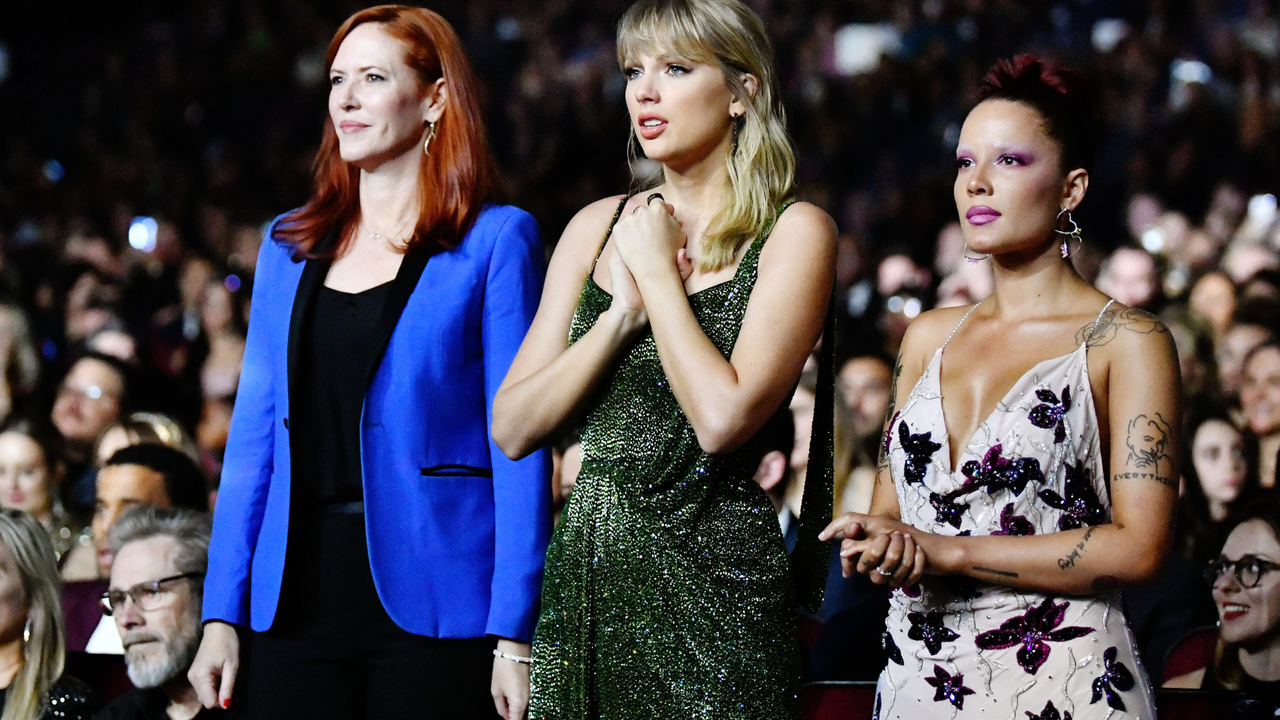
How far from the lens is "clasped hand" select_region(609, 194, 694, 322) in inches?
73.5

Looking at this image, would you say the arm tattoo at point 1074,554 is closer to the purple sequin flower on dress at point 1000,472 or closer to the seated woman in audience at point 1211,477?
the purple sequin flower on dress at point 1000,472

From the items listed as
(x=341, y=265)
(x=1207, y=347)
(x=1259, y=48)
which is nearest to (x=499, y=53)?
(x=1259, y=48)

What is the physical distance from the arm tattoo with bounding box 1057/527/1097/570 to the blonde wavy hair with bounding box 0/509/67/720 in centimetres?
230

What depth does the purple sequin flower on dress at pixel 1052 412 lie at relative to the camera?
1829 mm

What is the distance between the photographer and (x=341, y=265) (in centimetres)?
227

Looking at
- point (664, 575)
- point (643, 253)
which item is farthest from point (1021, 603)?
point (643, 253)

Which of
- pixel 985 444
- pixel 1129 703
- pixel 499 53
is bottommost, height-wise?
pixel 1129 703

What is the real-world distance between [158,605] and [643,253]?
5.85 ft

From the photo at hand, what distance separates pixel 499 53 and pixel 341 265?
296 inches

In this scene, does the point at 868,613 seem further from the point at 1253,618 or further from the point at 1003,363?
the point at 1003,363

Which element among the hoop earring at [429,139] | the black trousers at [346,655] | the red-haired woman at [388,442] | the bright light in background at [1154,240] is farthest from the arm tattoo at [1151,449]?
the bright light in background at [1154,240]

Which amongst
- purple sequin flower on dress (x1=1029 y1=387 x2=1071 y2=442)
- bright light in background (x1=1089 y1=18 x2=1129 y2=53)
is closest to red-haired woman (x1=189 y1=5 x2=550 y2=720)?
purple sequin flower on dress (x1=1029 y1=387 x2=1071 y2=442)

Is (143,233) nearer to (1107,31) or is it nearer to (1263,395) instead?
(1107,31)

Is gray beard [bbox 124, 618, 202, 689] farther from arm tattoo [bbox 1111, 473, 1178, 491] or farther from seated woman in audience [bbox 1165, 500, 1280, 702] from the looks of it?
seated woman in audience [bbox 1165, 500, 1280, 702]
